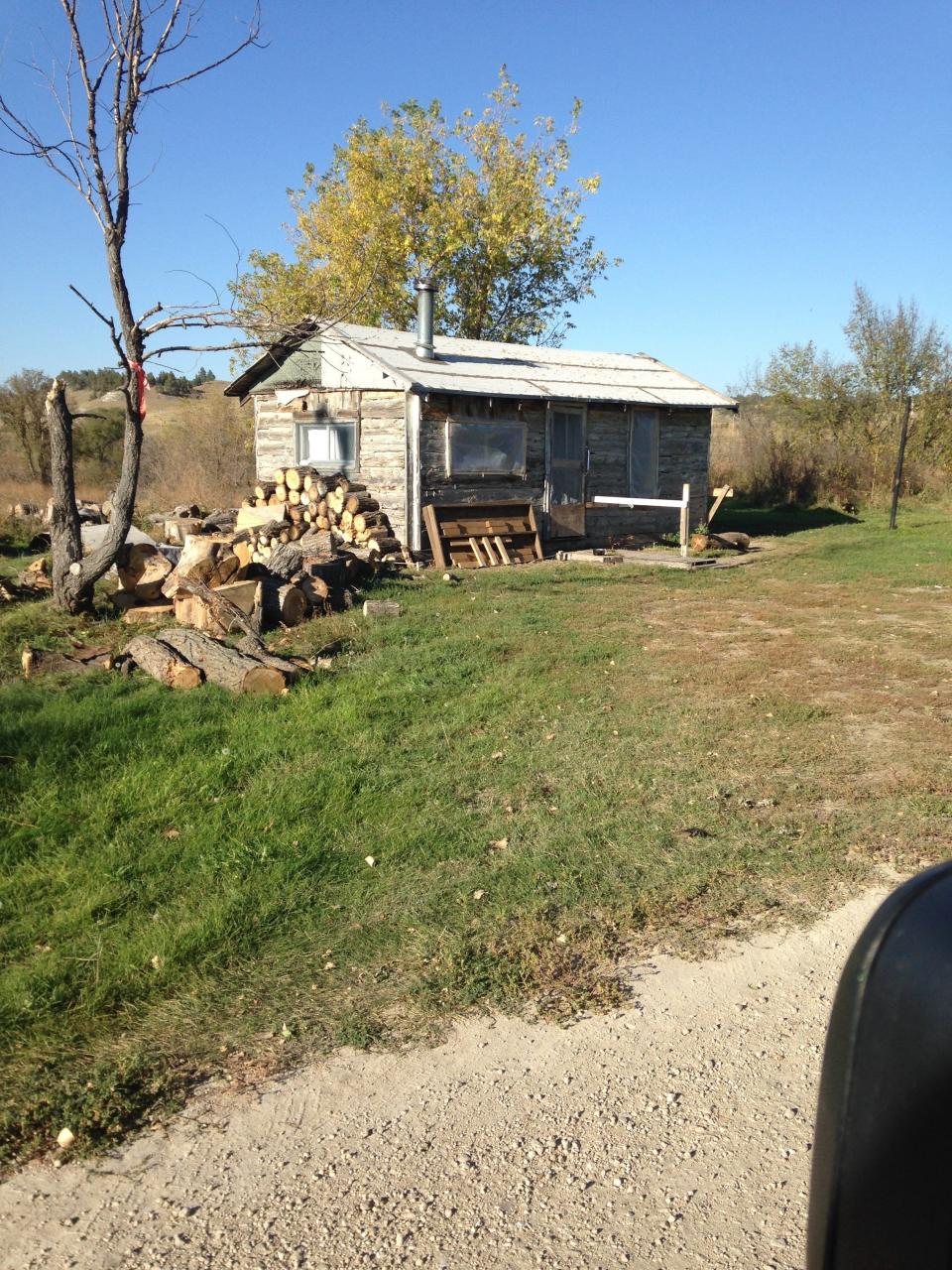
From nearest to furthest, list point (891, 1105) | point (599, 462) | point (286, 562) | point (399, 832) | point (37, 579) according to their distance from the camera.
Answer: point (891, 1105) → point (399, 832) → point (37, 579) → point (286, 562) → point (599, 462)

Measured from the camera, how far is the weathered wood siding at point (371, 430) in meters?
15.9

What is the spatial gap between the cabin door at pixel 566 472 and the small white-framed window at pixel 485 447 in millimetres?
794

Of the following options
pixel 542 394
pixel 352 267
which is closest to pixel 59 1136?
pixel 542 394

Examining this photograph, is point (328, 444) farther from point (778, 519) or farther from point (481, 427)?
point (778, 519)

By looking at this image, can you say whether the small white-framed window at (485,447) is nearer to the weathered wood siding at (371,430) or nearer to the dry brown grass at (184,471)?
the weathered wood siding at (371,430)

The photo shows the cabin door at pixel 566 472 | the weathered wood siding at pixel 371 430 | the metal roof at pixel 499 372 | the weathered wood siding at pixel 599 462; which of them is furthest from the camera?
the cabin door at pixel 566 472

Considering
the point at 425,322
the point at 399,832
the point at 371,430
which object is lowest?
the point at 399,832

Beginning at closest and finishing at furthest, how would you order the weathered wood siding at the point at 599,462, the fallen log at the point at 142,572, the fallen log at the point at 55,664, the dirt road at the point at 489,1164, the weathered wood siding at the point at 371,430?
1. the dirt road at the point at 489,1164
2. the fallen log at the point at 55,664
3. the fallen log at the point at 142,572
4. the weathered wood siding at the point at 371,430
5. the weathered wood siding at the point at 599,462

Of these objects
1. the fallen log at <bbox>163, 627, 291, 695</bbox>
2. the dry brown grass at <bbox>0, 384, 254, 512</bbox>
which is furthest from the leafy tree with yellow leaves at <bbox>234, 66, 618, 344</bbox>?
the fallen log at <bbox>163, 627, 291, 695</bbox>

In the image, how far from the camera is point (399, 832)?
539cm

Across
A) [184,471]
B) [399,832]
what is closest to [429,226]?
[184,471]

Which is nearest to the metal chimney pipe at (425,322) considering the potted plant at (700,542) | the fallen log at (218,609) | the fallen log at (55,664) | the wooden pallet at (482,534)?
the wooden pallet at (482,534)

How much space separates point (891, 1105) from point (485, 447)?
15.9 meters

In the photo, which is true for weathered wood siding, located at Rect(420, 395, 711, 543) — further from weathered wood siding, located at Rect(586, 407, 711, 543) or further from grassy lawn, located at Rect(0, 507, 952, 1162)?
grassy lawn, located at Rect(0, 507, 952, 1162)
